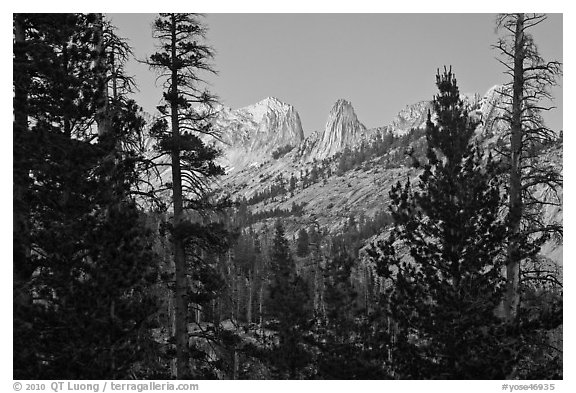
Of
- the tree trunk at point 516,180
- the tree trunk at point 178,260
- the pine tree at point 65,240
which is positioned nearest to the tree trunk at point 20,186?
the pine tree at point 65,240

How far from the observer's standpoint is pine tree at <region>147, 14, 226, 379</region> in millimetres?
14133

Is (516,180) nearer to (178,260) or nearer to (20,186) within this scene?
(178,260)

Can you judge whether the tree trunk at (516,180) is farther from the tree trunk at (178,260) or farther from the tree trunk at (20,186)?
the tree trunk at (20,186)

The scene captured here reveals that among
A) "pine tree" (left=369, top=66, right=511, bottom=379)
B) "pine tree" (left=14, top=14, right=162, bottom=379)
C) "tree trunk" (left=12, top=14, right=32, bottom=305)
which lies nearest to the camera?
"pine tree" (left=14, top=14, right=162, bottom=379)

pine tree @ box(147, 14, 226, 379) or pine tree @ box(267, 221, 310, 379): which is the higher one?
pine tree @ box(147, 14, 226, 379)

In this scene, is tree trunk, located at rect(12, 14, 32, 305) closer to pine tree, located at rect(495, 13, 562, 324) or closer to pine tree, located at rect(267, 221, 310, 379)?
pine tree, located at rect(495, 13, 562, 324)

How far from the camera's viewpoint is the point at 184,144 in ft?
46.3

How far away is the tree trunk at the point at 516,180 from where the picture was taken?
12523 millimetres

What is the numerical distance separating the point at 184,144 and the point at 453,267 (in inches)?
283

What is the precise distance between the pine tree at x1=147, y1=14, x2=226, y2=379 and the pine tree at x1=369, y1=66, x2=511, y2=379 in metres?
4.79

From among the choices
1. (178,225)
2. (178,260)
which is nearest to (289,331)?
(178,260)

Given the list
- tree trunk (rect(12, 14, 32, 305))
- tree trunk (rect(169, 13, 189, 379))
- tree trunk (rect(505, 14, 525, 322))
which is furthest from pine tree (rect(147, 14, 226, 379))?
tree trunk (rect(505, 14, 525, 322))
